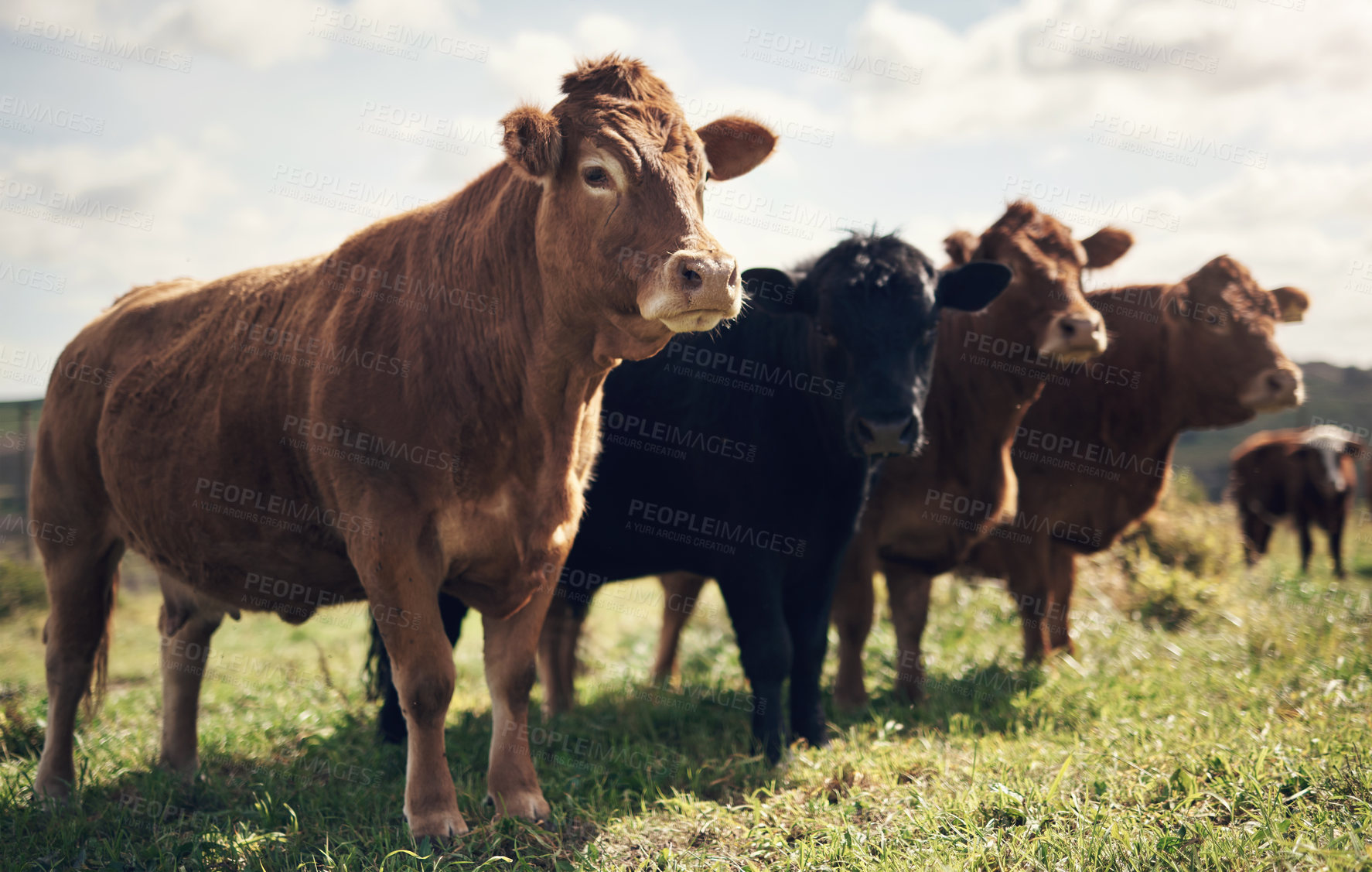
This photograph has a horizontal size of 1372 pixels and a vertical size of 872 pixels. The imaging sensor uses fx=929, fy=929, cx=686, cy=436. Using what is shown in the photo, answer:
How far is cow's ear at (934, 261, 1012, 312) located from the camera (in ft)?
17.4

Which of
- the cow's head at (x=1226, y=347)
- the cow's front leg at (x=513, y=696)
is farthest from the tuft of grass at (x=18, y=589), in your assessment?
the cow's head at (x=1226, y=347)

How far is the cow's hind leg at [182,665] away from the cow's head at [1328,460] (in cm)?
1498

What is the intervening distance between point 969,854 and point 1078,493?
14.1 feet

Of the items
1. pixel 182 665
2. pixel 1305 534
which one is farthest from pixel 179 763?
pixel 1305 534

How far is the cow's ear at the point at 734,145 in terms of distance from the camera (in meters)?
4.28

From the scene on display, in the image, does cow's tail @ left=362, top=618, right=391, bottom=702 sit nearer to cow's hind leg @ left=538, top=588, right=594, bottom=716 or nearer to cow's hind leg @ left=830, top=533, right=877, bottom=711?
cow's hind leg @ left=538, top=588, right=594, bottom=716

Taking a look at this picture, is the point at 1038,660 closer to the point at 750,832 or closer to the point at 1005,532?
the point at 1005,532

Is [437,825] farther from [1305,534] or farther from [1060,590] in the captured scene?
[1305,534]

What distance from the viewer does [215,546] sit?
4.12 m

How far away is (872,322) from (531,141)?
208cm

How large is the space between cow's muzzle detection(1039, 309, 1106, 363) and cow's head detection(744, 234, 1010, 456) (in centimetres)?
50

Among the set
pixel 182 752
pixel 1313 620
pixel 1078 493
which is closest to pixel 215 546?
pixel 182 752

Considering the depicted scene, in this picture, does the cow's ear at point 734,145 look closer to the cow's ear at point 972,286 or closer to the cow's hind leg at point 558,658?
the cow's ear at point 972,286

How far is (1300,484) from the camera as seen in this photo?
46.8ft
